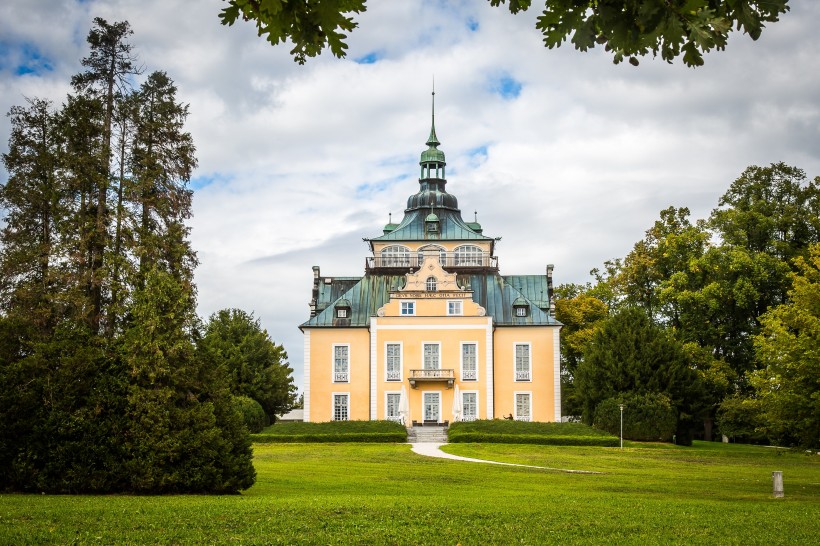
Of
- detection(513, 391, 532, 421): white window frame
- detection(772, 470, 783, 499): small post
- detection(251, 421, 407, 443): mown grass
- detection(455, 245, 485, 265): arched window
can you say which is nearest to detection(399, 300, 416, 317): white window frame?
detection(455, 245, 485, 265): arched window

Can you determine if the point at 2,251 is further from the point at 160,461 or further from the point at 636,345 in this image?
the point at 636,345

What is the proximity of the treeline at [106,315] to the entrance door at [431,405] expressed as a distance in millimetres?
29449

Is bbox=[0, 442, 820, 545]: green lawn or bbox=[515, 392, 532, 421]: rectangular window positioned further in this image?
bbox=[515, 392, 532, 421]: rectangular window

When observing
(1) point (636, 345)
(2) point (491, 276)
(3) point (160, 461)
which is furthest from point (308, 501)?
(2) point (491, 276)

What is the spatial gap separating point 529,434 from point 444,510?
1113 inches

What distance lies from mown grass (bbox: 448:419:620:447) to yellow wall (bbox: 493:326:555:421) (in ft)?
26.1

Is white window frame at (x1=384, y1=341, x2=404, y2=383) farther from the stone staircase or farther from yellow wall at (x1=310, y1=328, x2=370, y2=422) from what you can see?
the stone staircase

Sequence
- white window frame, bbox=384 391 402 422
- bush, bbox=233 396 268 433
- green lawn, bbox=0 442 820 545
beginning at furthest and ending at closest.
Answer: white window frame, bbox=384 391 402 422 < bush, bbox=233 396 268 433 < green lawn, bbox=0 442 820 545

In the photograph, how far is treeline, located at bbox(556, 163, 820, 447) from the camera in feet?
149

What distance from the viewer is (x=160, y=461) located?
1847 cm

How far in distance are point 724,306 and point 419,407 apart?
18.1 m

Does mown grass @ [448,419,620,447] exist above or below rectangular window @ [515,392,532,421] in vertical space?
below

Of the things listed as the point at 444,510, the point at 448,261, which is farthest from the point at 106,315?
the point at 448,261

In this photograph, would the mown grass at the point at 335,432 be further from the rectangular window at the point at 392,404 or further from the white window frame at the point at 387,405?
the rectangular window at the point at 392,404
